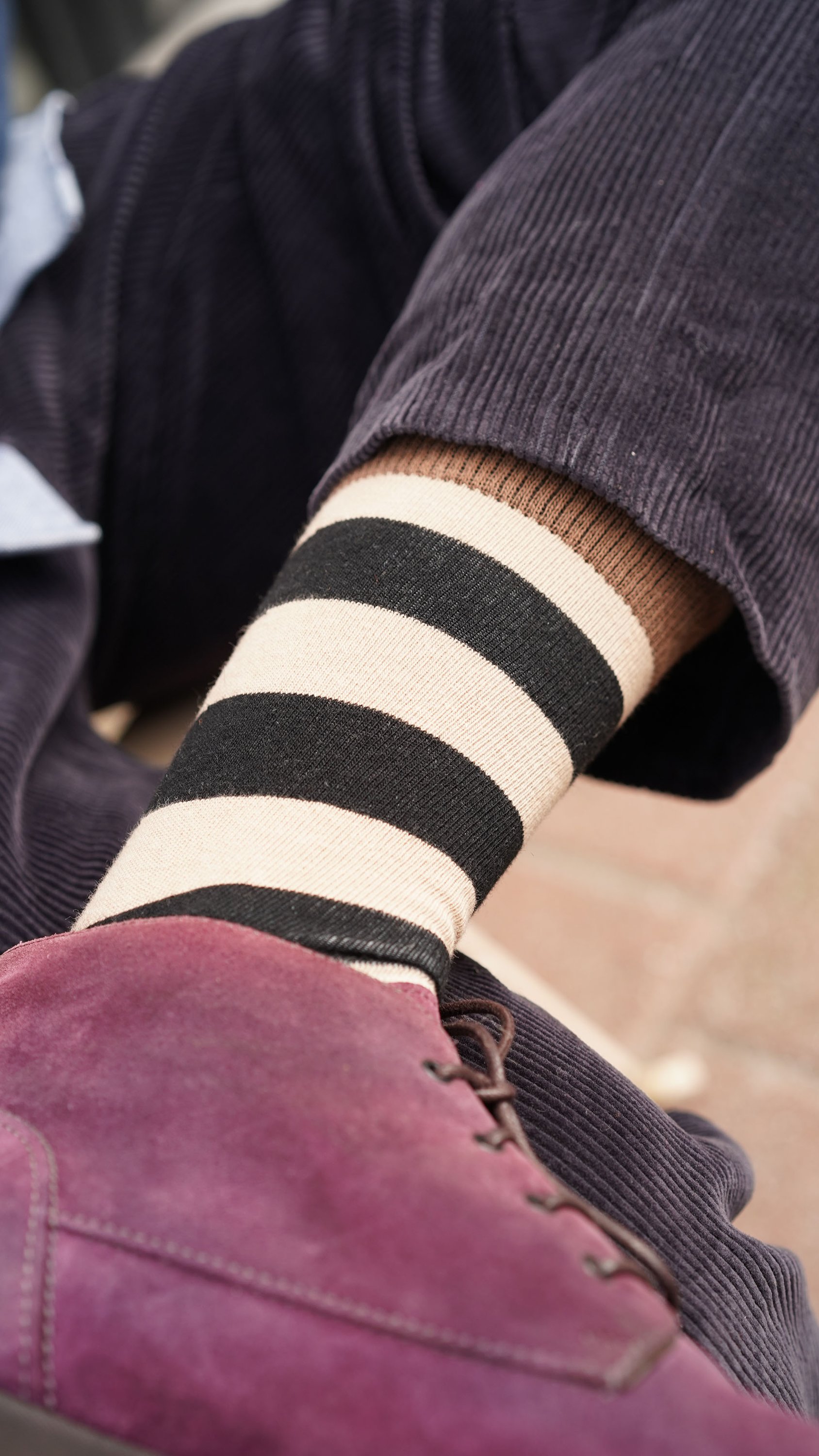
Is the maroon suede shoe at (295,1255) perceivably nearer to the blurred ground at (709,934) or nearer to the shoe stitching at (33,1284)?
the shoe stitching at (33,1284)

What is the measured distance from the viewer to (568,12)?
1.82 ft

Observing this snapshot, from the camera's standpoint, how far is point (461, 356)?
430 mm

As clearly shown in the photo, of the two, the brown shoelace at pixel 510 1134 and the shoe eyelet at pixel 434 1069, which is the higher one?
the shoe eyelet at pixel 434 1069

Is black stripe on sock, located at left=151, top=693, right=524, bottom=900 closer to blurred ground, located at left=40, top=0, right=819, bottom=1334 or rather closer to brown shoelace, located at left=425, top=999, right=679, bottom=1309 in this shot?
brown shoelace, located at left=425, top=999, right=679, bottom=1309

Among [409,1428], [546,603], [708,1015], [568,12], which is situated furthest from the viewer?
[708,1015]

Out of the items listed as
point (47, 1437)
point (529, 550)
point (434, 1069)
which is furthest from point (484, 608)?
point (47, 1437)

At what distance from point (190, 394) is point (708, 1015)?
0.61 meters

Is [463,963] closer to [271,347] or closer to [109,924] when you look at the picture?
[109,924]

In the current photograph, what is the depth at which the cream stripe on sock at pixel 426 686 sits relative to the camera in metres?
0.39

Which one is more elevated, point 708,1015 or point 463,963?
point 463,963

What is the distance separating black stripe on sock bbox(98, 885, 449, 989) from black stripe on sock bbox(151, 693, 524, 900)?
0.03 metres

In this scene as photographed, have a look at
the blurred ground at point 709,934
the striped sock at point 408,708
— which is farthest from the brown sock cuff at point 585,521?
the blurred ground at point 709,934

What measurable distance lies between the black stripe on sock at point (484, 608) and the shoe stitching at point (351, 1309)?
7.8 inches

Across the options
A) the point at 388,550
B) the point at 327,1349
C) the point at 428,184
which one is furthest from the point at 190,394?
the point at 327,1349
